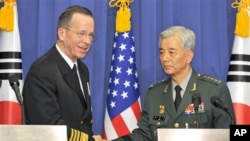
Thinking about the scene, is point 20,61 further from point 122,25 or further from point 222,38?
point 222,38

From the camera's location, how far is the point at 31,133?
2355mm

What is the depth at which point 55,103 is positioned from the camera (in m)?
3.09

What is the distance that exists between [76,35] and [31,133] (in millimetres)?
1104

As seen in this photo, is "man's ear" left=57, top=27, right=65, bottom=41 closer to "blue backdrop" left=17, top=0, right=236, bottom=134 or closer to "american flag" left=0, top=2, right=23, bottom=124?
"american flag" left=0, top=2, right=23, bottom=124

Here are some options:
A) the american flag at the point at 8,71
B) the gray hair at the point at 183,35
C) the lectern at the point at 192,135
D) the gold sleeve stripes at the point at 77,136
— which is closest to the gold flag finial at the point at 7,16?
the american flag at the point at 8,71

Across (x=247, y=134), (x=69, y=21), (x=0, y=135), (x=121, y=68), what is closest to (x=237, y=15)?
(x=121, y=68)

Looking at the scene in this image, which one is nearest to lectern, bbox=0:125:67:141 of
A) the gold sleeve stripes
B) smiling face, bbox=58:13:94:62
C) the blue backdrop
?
the gold sleeve stripes

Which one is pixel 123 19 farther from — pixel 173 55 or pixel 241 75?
pixel 241 75

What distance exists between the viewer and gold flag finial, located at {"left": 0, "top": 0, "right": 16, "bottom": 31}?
4012mm

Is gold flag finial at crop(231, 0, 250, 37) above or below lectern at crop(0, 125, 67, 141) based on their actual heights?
above

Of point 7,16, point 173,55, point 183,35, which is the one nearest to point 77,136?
point 173,55

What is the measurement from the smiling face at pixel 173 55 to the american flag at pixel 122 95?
0.62 meters

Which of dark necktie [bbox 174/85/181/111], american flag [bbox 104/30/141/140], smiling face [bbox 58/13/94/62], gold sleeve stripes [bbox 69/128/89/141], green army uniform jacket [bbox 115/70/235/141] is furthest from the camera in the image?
american flag [bbox 104/30/141/140]

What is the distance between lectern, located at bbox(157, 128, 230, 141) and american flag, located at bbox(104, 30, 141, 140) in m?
1.67
